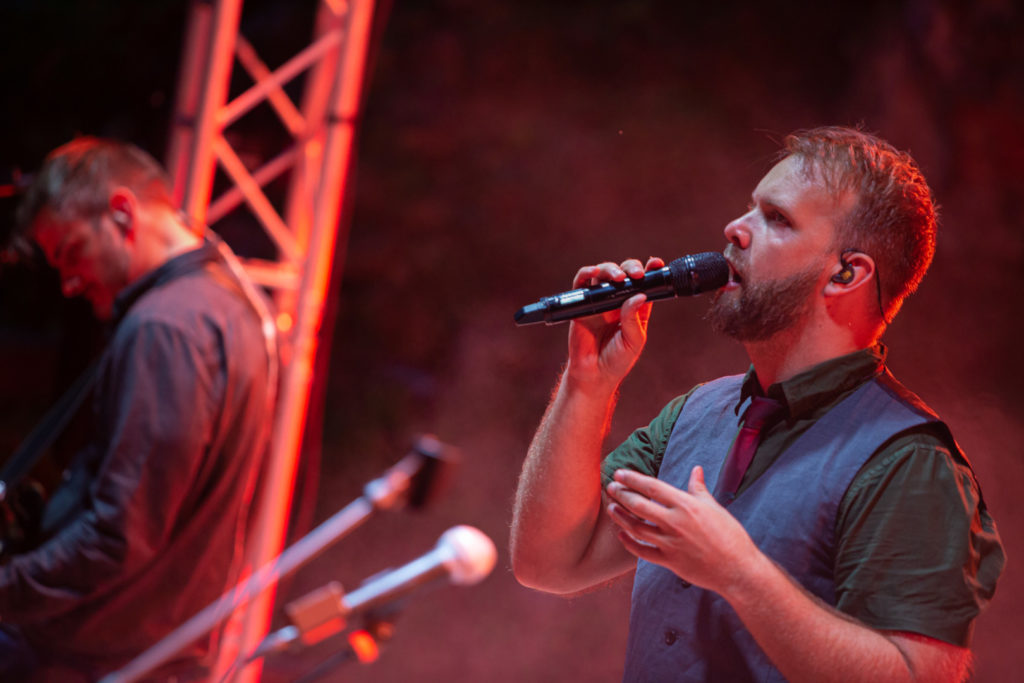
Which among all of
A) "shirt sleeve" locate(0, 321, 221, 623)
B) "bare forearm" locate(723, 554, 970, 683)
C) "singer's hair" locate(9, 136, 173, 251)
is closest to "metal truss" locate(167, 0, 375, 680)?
"singer's hair" locate(9, 136, 173, 251)

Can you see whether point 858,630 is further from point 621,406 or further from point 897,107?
point 897,107

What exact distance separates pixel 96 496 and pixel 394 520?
4.69m

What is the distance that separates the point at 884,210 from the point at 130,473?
1.68 meters

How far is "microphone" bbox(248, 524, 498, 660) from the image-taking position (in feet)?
3.38

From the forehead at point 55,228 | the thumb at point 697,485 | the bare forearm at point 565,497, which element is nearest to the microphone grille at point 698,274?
the bare forearm at point 565,497

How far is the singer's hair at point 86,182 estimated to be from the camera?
7.50ft

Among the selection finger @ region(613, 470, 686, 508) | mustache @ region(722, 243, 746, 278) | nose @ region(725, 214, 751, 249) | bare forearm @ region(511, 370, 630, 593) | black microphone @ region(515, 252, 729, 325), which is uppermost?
nose @ region(725, 214, 751, 249)

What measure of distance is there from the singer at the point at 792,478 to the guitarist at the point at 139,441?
894 millimetres

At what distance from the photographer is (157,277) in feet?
7.22

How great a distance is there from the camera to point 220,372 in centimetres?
210

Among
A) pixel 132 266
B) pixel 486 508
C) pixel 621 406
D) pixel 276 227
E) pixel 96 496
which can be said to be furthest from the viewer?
pixel 486 508

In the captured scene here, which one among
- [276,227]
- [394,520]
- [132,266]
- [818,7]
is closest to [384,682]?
[394,520]

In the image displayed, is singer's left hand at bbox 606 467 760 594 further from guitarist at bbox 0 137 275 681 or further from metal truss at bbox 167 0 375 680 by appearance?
metal truss at bbox 167 0 375 680

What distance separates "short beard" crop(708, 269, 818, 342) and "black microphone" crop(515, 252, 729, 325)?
53 millimetres
